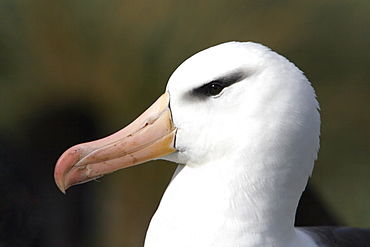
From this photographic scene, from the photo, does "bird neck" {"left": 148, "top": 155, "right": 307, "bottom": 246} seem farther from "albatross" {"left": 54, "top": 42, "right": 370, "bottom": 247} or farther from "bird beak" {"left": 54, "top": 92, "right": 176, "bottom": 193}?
"bird beak" {"left": 54, "top": 92, "right": 176, "bottom": 193}

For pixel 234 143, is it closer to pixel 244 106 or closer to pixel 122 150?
pixel 244 106

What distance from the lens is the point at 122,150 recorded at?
1431mm

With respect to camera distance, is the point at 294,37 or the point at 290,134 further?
the point at 294,37

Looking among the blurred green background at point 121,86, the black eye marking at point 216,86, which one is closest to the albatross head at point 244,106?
the black eye marking at point 216,86

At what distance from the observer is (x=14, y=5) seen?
9.02ft

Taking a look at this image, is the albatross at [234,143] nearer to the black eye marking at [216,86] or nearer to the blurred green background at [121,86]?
the black eye marking at [216,86]

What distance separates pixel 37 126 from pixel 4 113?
0.21 m

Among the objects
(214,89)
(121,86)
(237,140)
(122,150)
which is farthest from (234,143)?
(121,86)

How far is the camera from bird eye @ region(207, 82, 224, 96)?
1294 millimetres

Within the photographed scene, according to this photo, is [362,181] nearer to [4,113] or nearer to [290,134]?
[290,134]

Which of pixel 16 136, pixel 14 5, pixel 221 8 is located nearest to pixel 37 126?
pixel 16 136

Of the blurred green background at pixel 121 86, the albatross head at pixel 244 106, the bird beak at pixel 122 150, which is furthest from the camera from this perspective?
the blurred green background at pixel 121 86

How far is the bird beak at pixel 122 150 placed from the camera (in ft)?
4.60

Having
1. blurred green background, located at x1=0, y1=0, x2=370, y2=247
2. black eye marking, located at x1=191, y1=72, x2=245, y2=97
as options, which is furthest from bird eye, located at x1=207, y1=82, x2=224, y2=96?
blurred green background, located at x1=0, y1=0, x2=370, y2=247
